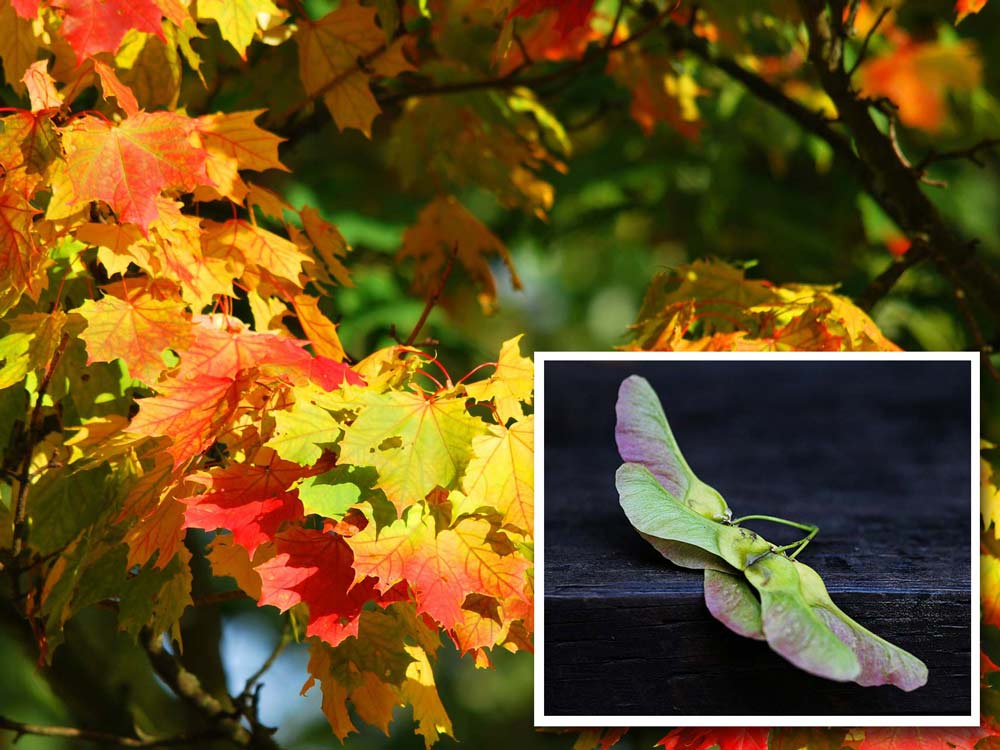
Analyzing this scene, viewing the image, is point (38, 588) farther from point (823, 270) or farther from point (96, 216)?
point (823, 270)

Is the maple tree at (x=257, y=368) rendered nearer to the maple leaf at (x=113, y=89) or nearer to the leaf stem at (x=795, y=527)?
the maple leaf at (x=113, y=89)

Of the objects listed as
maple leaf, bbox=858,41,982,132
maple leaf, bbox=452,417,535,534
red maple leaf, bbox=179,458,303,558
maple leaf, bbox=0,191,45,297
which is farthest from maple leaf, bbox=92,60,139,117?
maple leaf, bbox=858,41,982,132

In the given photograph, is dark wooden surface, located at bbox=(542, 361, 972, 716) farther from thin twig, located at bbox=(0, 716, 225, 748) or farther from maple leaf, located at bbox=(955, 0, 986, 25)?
thin twig, located at bbox=(0, 716, 225, 748)

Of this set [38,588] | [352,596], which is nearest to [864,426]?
[352,596]

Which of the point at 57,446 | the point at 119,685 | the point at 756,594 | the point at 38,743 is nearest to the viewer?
the point at 756,594

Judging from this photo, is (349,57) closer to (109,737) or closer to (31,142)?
(31,142)
